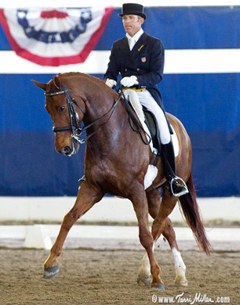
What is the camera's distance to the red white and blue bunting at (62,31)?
31.4ft

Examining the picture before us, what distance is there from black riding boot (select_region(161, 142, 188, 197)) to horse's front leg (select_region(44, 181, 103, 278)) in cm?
65

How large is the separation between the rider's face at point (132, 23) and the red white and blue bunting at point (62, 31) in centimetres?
302

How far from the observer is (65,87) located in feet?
19.6

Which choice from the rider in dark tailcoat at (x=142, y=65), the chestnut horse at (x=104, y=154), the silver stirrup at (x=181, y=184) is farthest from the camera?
the silver stirrup at (x=181, y=184)

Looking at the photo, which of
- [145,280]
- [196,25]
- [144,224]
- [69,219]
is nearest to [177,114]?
[196,25]

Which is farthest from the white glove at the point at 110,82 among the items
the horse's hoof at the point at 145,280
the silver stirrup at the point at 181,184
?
the horse's hoof at the point at 145,280

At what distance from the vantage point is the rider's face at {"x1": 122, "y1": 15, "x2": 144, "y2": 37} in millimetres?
6527

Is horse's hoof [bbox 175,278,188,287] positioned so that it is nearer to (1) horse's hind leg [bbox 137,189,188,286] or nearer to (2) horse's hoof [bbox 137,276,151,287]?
(1) horse's hind leg [bbox 137,189,188,286]

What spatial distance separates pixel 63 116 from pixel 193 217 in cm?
177

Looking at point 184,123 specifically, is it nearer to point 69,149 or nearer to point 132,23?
point 132,23

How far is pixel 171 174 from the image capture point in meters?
6.76

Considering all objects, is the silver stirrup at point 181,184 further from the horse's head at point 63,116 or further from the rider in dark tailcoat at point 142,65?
the horse's head at point 63,116

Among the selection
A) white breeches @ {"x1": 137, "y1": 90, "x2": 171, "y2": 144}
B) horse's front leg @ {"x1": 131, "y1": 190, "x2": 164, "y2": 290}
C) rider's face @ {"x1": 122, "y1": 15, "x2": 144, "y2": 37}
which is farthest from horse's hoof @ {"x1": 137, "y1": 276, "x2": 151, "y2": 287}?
rider's face @ {"x1": 122, "y1": 15, "x2": 144, "y2": 37}

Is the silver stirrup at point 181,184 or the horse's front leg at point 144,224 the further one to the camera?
the silver stirrup at point 181,184
